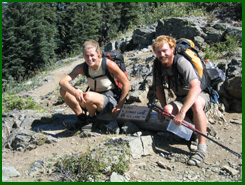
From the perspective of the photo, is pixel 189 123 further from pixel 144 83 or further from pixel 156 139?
pixel 144 83

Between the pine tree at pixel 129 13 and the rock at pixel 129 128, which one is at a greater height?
the pine tree at pixel 129 13

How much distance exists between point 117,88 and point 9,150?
7.65ft

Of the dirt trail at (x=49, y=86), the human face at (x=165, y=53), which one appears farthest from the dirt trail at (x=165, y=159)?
the dirt trail at (x=49, y=86)

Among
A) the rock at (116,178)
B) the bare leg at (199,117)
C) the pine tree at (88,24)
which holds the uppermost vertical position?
the pine tree at (88,24)

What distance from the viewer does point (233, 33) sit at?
959 centimetres

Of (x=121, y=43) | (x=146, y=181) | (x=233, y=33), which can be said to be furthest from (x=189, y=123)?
(x=121, y=43)

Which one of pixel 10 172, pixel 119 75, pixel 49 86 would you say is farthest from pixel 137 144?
pixel 49 86

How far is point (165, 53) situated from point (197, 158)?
1.62 metres

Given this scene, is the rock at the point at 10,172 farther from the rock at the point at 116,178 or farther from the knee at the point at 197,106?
the knee at the point at 197,106

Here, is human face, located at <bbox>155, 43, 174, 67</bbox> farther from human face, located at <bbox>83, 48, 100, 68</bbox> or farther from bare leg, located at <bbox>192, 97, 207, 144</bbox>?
human face, located at <bbox>83, 48, 100, 68</bbox>

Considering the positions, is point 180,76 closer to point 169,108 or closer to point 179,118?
point 169,108

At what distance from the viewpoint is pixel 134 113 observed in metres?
5.03

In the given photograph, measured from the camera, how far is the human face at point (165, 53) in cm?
397

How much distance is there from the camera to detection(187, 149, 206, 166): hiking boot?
3785 millimetres
